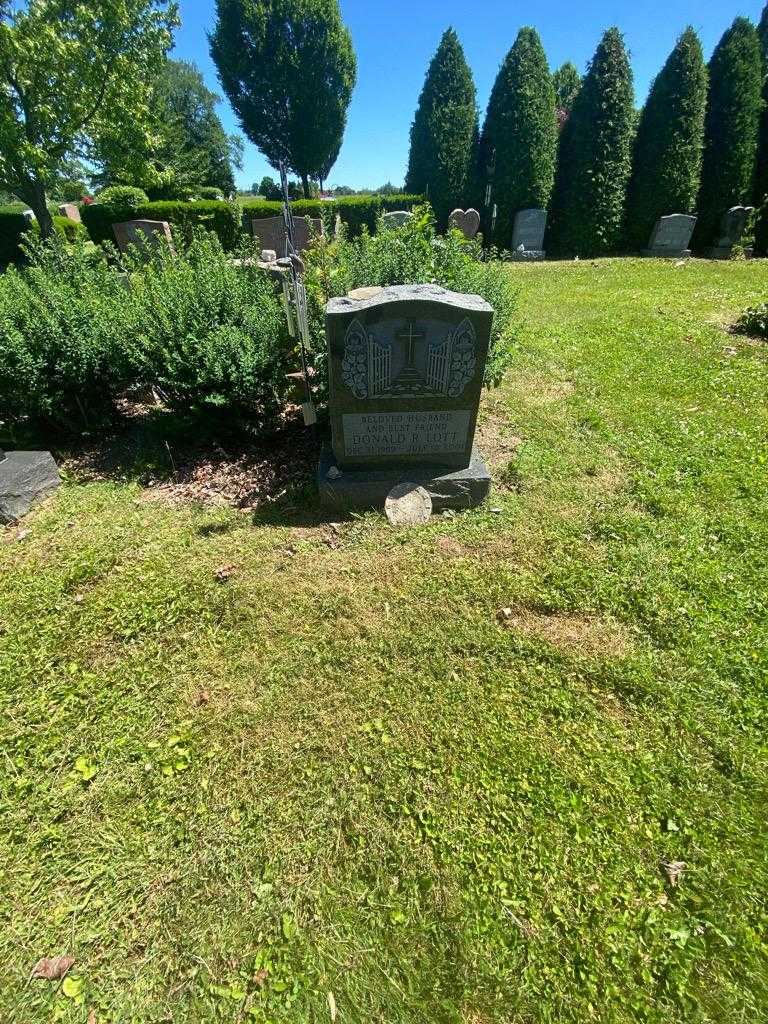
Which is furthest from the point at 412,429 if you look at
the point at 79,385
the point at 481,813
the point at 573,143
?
the point at 573,143

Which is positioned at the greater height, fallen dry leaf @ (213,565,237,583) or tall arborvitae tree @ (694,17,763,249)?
tall arborvitae tree @ (694,17,763,249)

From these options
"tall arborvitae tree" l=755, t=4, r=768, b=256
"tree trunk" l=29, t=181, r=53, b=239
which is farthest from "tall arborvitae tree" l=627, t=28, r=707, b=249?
"tree trunk" l=29, t=181, r=53, b=239

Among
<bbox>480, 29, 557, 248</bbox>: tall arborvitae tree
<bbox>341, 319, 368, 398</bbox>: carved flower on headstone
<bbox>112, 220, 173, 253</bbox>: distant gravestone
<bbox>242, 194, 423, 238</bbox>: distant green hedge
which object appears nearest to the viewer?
<bbox>341, 319, 368, 398</bbox>: carved flower on headstone

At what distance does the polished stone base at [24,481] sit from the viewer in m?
3.75

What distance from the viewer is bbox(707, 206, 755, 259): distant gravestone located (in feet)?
45.1

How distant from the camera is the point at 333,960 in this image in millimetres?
1646

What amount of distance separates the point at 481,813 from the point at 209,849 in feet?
3.71

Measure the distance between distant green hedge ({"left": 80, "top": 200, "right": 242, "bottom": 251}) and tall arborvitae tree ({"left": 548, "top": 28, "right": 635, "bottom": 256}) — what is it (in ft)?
35.8

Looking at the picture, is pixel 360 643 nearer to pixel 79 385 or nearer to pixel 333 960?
pixel 333 960

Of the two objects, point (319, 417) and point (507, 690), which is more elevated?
point (319, 417)

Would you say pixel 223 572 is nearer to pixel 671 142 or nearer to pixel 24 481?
pixel 24 481

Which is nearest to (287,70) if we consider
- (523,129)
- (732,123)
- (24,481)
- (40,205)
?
(523,129)

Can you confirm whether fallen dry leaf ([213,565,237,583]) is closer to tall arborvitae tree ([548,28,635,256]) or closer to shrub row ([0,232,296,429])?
shrub row ([0,232,296,429])

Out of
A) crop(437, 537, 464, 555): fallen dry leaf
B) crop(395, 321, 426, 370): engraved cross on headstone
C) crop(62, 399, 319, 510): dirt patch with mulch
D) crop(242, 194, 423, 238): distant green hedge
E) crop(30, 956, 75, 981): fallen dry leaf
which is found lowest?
crop(30, 956, 75, 981): fallen dry leaf
